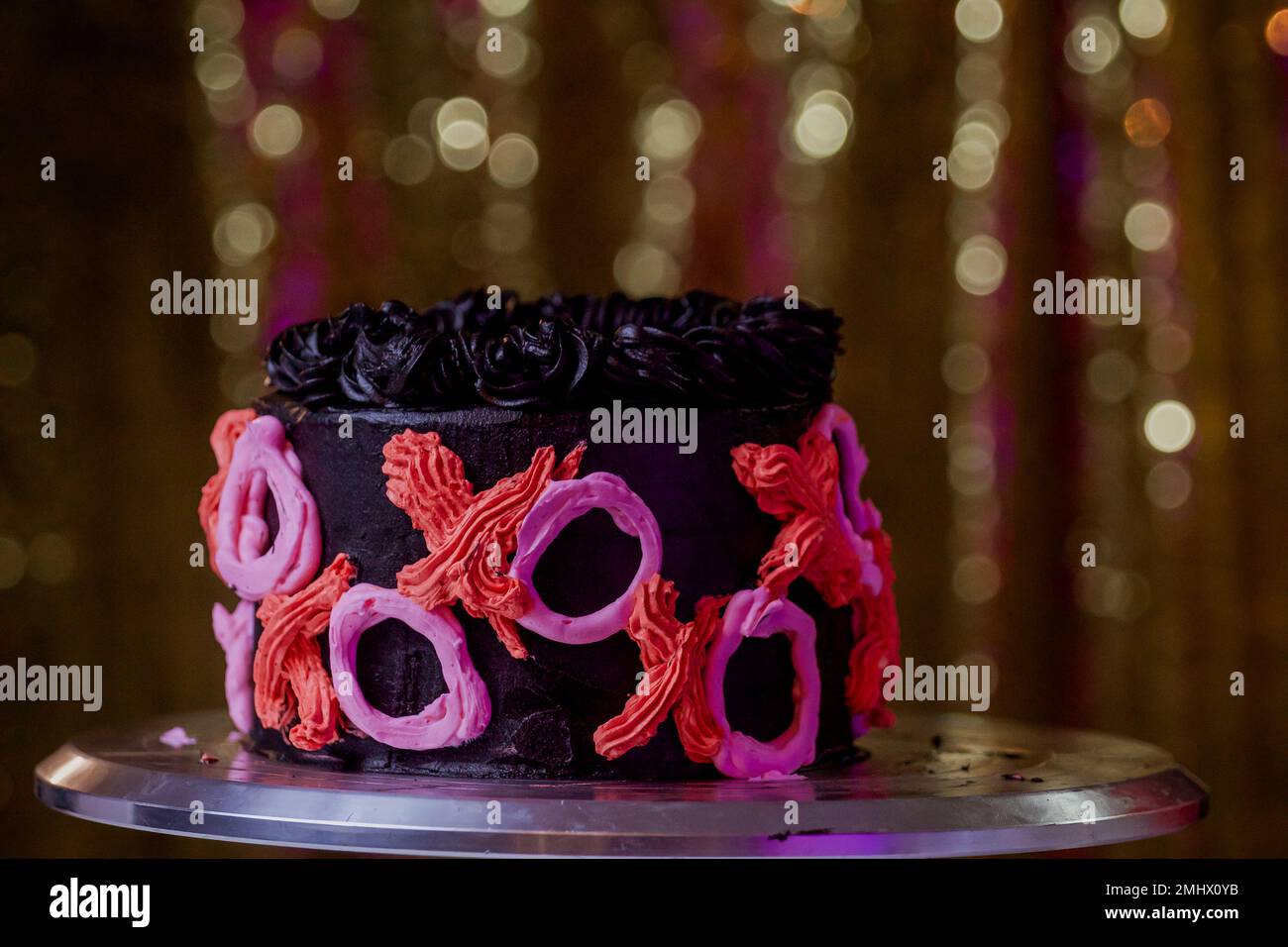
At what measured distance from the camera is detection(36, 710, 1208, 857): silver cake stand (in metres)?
1.75

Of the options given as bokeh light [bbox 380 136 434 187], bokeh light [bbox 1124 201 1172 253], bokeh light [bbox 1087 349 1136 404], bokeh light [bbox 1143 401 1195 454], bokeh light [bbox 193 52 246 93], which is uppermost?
bokeh light [bbox 193 52 246 93]

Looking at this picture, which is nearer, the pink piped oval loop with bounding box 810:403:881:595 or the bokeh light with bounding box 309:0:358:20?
the pink piped oval loop with bounding box 810:403:881:595

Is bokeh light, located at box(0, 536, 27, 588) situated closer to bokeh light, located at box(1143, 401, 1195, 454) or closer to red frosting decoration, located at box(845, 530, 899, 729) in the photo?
red frosting decoration, located at box(845, 530, 899, 729)

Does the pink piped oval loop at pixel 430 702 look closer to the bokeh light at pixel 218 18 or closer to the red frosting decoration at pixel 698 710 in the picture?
the red frosting decoration at pixel 698 710

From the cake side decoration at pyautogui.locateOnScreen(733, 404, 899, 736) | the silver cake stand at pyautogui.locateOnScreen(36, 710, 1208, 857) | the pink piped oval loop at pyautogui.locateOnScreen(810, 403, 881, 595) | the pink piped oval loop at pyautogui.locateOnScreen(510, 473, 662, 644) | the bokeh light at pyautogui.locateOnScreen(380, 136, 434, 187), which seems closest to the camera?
the silver cake stand at pyautogui.locateOnScreen(36, 710, 1208, 857)

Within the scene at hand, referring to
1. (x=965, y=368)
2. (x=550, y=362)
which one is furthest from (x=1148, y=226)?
(x=550, y=362)

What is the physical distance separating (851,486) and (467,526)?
22.5 inches

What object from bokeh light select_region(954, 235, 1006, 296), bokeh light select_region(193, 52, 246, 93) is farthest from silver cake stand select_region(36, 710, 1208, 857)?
bokeh light select_region(193, 52, 246, 93)

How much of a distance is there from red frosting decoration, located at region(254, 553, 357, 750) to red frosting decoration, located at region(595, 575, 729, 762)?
0.35 meters

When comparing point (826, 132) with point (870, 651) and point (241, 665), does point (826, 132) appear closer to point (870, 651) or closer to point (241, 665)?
point (870, 651)

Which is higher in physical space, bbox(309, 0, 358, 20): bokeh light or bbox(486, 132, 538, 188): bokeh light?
bbox(309, 0, 358, 20): bokeh light

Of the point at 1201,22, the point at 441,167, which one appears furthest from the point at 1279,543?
the point at 441,167

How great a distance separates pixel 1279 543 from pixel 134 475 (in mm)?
2212

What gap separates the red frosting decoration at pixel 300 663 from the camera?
2.14 metres
